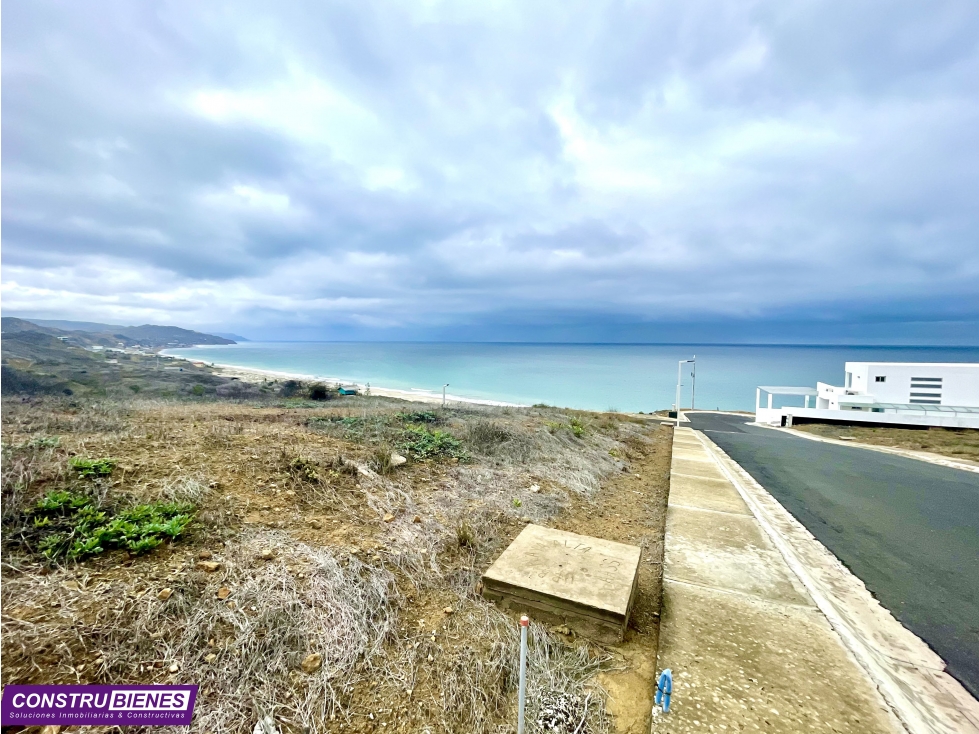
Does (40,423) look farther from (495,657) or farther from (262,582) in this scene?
(495,657)

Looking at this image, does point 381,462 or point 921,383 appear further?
point 921,383

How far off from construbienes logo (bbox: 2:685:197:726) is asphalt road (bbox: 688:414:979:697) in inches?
209

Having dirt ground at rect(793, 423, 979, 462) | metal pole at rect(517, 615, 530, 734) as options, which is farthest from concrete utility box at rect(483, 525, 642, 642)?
dirt ground at rect(793, 423, 979, 462)

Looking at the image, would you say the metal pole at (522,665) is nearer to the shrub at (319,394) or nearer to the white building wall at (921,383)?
the shrub at (319,394)

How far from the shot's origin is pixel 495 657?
115 inches

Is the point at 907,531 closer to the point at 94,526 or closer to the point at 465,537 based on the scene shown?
the point at 465,537

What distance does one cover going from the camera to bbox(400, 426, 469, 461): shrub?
7.27 meters

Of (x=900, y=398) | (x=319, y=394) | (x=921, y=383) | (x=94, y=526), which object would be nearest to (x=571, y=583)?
(x=94, y=526)

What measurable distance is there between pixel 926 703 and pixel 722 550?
2240 millimetres

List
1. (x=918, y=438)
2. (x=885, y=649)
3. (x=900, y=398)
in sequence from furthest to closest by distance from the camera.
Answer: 1. (x=900, y=398)
2. (x=918, y=438)
3. (x=885, y=649)

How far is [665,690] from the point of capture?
2.49 m

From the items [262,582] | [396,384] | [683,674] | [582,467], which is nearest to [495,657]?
[683,674]

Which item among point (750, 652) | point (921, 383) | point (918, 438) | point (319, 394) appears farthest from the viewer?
point (921, 383)

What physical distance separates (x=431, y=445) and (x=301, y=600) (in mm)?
4465
